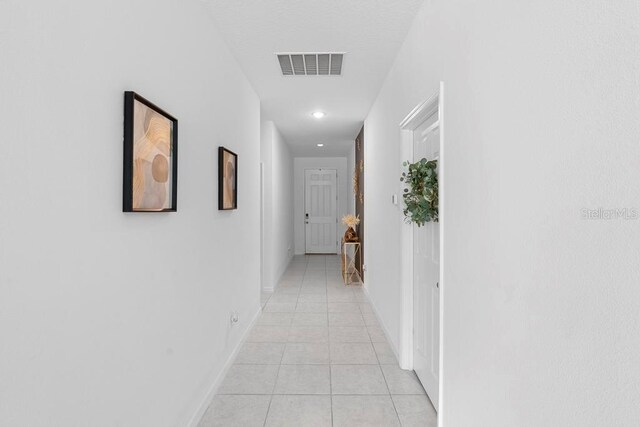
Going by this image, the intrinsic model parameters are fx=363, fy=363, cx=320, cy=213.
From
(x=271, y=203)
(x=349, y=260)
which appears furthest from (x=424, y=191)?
(x=349, y=260)

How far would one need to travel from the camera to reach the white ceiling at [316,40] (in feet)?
7.52

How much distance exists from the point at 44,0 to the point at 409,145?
2.30 metres

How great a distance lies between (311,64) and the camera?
3199mm

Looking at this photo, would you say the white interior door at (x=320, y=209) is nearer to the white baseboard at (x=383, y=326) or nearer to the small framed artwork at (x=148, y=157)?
the white baseboard at (x=383, y=326)

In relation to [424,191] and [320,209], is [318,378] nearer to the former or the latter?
[424,191]

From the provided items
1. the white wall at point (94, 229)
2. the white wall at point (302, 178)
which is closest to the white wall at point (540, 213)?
the white wall at point (94, 229)

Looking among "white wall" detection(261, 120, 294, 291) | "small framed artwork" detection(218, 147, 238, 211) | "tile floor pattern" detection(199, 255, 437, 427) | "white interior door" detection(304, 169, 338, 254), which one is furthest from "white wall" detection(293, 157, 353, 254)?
"small framed artwork" detection(218, 147, 238, 211)

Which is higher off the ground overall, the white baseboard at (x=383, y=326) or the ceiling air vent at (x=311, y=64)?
the ceiling air vent at (x=311, y=64)

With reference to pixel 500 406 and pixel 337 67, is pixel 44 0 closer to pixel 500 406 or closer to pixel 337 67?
pixel 500 406

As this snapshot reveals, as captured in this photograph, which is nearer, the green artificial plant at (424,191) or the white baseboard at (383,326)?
the green artificial plant at (424,191)

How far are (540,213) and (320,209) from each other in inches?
328

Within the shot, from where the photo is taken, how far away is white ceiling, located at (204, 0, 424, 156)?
2.29 meters

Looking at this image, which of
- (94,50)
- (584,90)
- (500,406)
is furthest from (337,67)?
(500,406)

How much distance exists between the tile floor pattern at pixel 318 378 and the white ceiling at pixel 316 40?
2.50 m
